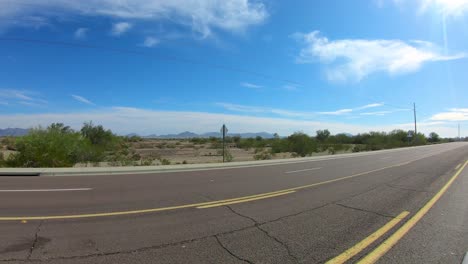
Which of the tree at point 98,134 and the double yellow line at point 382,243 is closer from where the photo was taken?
the double yellow line at point 382,243

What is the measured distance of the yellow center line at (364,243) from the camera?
176 inches

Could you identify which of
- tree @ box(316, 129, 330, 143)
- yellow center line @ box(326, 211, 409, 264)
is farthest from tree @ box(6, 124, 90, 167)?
tree @ box(316, 129, 330, 143)

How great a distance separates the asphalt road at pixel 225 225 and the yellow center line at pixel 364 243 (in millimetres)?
18

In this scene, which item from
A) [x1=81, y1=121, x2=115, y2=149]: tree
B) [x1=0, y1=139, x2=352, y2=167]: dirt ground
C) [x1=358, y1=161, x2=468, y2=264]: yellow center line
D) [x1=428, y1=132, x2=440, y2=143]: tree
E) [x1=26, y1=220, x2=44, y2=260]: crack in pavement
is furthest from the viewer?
[x1=428, y1=132, x2=440, y2=143]: tree

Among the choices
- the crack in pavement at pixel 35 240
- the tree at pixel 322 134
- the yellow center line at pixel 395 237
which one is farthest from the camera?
the tree at pixel 322 134

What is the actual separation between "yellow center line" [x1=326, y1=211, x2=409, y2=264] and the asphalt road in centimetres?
2

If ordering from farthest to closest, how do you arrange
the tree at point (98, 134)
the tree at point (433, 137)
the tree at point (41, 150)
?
the tree at point (433, 137) < the tree at point (98, 134) < the tree at point (41, 150)

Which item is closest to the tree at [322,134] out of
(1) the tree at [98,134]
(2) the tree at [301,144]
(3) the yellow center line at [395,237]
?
(2) the tree at [301,144]

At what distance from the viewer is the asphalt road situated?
4598mm

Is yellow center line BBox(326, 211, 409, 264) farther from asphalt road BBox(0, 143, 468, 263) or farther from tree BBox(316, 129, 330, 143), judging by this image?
tree BBox(316, 129, 330, 143)

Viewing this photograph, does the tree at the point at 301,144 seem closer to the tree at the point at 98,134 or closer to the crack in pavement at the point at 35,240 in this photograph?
the tree at the point at 98,134

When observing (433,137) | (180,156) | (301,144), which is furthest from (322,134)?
(433,137)

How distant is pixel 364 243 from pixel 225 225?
8.24ft

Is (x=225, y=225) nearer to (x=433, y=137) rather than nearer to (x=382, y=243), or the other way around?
(x=382, y=243)
